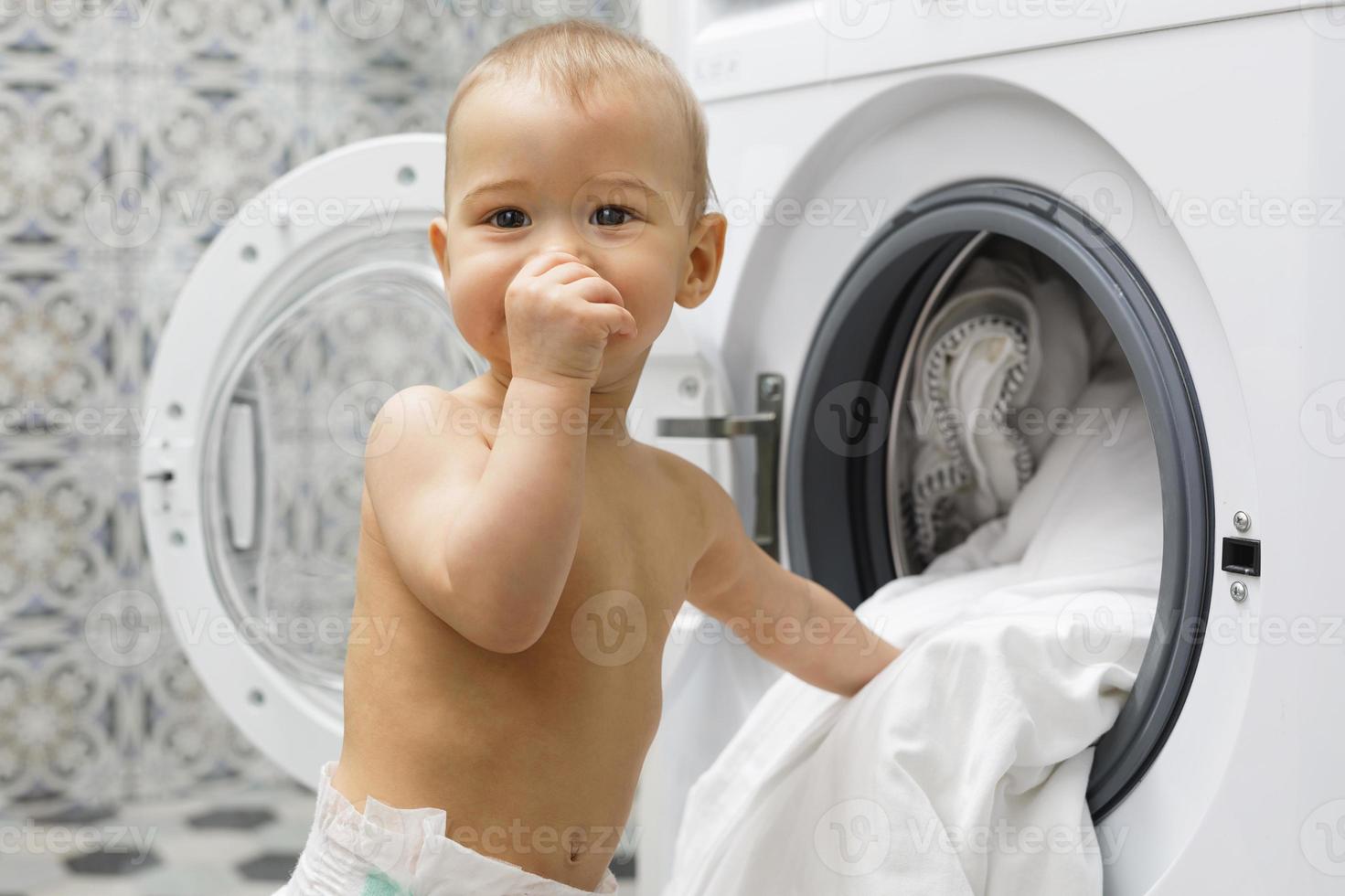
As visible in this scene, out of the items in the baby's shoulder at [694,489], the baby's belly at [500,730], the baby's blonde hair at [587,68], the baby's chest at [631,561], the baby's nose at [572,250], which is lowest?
→ the baby's belly at [500,730]

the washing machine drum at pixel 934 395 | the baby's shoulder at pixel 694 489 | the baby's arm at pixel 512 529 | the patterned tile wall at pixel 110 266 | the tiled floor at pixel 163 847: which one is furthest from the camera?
the patterned tile wall at pixel 110 266

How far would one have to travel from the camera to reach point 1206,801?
0.66 meters

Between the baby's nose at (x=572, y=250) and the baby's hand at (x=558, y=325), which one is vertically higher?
the baby's nose at (x=572, y=250)

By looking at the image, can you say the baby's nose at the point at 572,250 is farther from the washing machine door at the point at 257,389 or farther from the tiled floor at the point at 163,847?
the tiled floor at the point at 163,847

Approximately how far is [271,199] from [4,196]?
83 centimetres

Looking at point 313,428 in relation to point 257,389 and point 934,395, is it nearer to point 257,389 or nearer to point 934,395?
point 257,389

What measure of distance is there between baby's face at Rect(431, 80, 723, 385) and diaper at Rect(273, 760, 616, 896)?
24 cm

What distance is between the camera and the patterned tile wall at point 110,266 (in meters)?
1.67

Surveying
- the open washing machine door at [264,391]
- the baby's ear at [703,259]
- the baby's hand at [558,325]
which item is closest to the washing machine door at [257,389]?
the open washing machine door at [264,391]

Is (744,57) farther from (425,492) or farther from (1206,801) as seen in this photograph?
(1206,801)

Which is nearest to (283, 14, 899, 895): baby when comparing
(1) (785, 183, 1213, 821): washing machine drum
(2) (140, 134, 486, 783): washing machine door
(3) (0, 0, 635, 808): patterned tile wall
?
(1) (785, 183, 1213, 821): washing machine drum

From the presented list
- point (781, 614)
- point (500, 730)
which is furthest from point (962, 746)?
point (500, 730)

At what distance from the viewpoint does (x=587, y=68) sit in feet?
2.04

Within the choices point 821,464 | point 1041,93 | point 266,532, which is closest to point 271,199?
point 266,532
